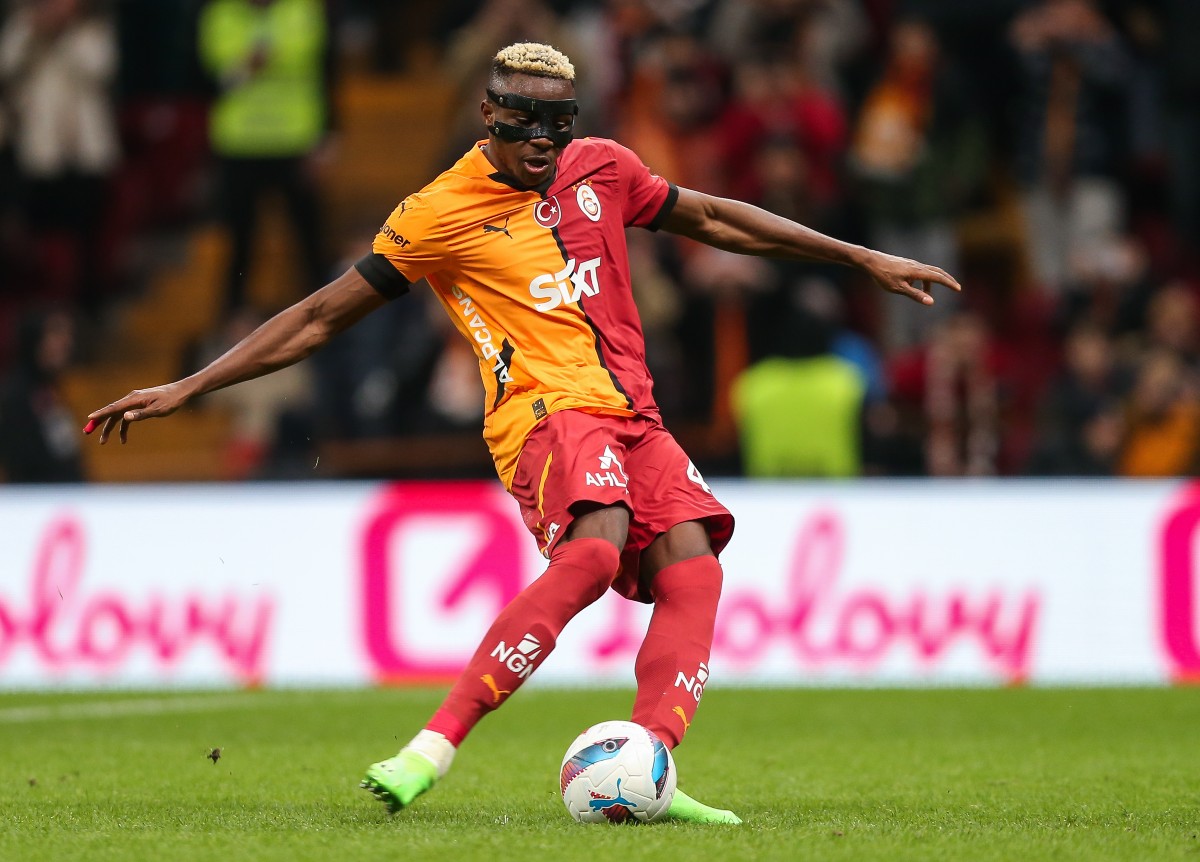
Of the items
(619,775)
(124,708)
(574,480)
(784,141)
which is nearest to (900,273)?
(574,480)

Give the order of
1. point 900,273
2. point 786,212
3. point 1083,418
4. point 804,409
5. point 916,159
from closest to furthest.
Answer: point 900,273
point 804,409
point 1083,418
point 786,212
point 916,159

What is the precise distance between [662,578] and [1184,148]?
10.2 m

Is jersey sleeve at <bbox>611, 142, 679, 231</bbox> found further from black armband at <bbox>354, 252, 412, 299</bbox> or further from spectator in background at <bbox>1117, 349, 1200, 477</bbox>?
spectator in background at <bbox>1117, 349, 1200, 477</bbox>

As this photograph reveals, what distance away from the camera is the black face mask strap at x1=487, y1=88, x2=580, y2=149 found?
5340mm

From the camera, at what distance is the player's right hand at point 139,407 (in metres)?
5.38

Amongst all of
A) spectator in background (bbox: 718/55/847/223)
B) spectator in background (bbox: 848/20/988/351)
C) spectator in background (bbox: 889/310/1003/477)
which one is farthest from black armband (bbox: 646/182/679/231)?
spectator in background (bbox: 848/20/988/351)

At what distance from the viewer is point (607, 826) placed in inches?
202

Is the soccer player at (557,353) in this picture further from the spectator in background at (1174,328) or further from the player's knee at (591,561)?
the spectator in background at (1174,328)

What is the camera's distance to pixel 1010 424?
12938 mm

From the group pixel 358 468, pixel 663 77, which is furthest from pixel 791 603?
pixel 663 77

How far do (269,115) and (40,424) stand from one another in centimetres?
286

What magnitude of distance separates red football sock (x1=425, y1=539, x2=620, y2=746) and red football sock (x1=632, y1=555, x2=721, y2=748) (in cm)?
30

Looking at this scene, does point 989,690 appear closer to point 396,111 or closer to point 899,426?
point 899,426

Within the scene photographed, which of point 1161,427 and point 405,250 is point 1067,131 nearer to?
point 1161,427
